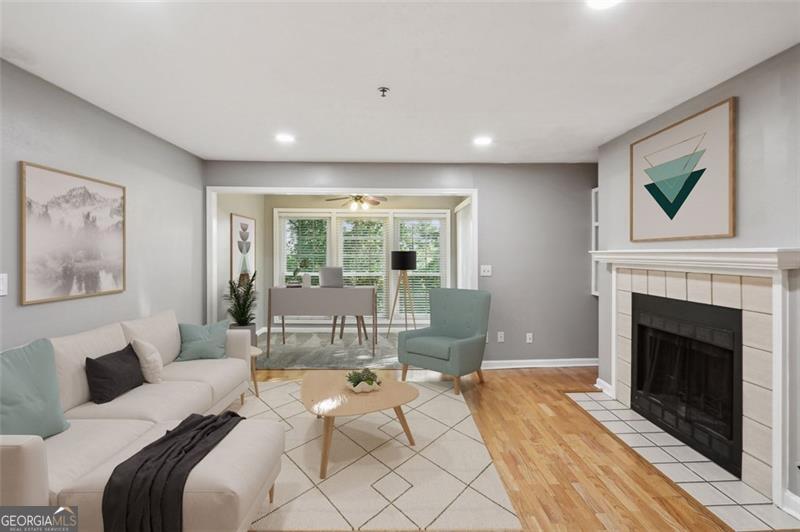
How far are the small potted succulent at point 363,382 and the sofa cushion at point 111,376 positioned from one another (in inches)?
56.6

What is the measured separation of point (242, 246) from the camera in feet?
18.6

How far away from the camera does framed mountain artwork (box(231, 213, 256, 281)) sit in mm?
5387

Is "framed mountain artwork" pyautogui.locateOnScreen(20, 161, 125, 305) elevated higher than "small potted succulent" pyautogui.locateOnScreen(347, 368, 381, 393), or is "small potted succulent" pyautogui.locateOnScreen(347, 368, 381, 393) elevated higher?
"framed mountain artwork" pyautogui.locateOnScreen(20, 161, 125, 305)

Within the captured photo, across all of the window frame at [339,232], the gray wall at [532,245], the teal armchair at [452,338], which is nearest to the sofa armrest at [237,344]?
the teal armchair at [452,338]

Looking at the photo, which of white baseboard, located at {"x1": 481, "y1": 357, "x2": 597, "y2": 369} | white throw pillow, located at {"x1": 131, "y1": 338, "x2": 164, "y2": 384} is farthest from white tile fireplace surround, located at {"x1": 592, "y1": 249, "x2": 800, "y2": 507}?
white throw pillow, located at {"x1": 131, "y1": 338, "x2": 164, "y2": 384}

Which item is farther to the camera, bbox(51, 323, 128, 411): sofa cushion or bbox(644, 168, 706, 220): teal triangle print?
bbox(644, 168, 706, 220): teal triangle print

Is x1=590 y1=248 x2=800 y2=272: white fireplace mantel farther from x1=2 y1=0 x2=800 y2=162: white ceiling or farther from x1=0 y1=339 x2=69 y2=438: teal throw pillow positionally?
x1=0 y1=339 x2=69 y2=438: teal throw pillow

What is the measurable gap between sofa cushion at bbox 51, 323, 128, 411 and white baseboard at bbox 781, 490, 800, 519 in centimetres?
404

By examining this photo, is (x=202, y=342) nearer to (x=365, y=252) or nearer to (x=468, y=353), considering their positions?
(x=468, y=353)

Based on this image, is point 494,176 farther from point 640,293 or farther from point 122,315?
point 122,315

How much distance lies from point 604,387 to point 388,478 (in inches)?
104

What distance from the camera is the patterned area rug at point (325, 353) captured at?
4.82 metres

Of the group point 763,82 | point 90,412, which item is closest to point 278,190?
point 90,412

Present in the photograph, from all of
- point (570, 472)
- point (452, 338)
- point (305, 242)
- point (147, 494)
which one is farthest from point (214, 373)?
point (305, 242)
